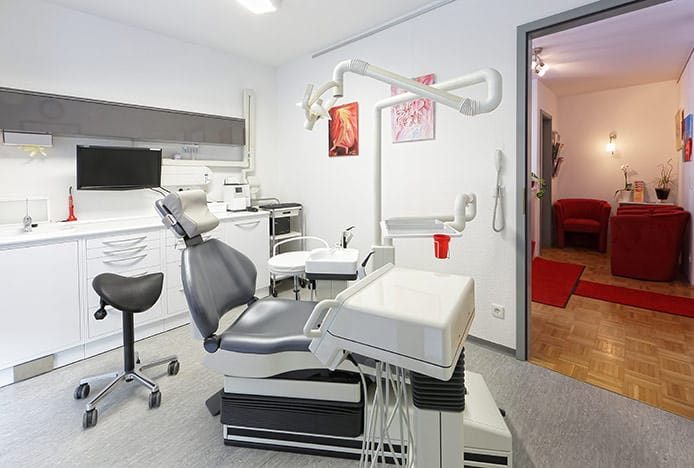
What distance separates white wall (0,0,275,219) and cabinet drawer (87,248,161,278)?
0.65m

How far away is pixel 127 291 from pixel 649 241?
207 inches

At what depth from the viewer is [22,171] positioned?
2.80 metres

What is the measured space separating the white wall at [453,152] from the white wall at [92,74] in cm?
122

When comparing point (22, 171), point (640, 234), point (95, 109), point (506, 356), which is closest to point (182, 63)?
point (95, 109)

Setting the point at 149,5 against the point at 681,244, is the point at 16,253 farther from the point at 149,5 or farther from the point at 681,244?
the point at 681,244

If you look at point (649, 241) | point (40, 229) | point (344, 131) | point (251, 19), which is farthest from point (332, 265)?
point (649, 241)

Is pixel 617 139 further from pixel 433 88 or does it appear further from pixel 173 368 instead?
pixel 173 368

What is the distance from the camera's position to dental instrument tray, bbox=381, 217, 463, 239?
1368mm

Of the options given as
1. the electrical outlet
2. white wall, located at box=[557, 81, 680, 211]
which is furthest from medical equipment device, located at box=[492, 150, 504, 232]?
white wall, located at box=[557, 81, 680, 211]

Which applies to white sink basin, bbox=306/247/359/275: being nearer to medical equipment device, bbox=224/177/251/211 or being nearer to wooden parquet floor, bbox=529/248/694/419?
wooden parquet floor, bbox=529/248/694/419

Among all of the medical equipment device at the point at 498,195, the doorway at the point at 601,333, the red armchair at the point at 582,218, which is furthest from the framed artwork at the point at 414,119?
the red armchair at the point at 582,218

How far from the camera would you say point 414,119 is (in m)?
3.11

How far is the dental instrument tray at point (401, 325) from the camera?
0.79m

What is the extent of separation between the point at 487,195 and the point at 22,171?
349cm
